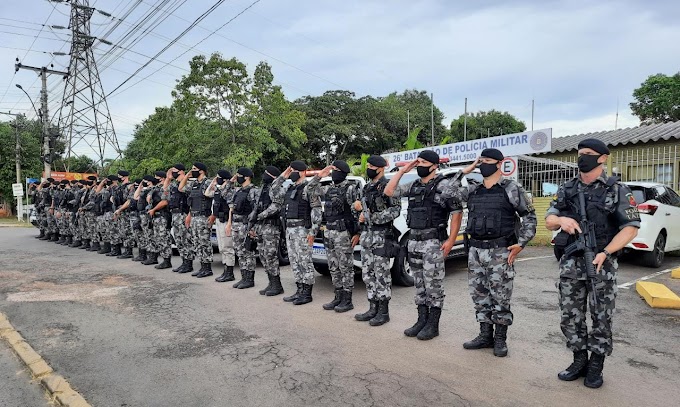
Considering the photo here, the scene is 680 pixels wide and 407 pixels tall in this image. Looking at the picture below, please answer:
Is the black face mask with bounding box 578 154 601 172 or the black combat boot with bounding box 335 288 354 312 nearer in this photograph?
the black face mask with bounding box 578 154 601 172

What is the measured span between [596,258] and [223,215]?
5.47 meters

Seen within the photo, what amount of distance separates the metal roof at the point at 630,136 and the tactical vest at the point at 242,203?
34.4 ft

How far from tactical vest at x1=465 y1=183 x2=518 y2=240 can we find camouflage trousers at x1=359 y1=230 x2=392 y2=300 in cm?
113

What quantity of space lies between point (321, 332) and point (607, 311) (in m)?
2.54

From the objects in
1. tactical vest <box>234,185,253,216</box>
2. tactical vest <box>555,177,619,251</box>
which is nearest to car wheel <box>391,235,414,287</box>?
→ tactical vest <box>234,185,253,216</box>

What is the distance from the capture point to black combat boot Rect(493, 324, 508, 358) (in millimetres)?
3889

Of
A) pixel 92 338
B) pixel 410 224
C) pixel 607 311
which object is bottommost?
pixel 92 338

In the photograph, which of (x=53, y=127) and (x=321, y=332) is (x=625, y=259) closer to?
(x=321, y=332)

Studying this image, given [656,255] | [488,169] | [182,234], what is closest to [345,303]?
[488,169]

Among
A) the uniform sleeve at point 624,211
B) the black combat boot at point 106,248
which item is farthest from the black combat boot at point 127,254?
the uniform sleeve at point 624,211

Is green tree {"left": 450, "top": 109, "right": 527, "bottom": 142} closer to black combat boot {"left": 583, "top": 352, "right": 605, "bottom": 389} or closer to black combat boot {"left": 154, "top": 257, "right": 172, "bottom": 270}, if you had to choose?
black combat boot {"left": 154, "top": 257, "right": 172, "bottom": 270}

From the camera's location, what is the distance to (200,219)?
24.8 ft

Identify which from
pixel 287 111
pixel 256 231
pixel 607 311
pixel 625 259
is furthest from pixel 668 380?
pixel 287 111

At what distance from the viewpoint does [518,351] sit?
400cm
